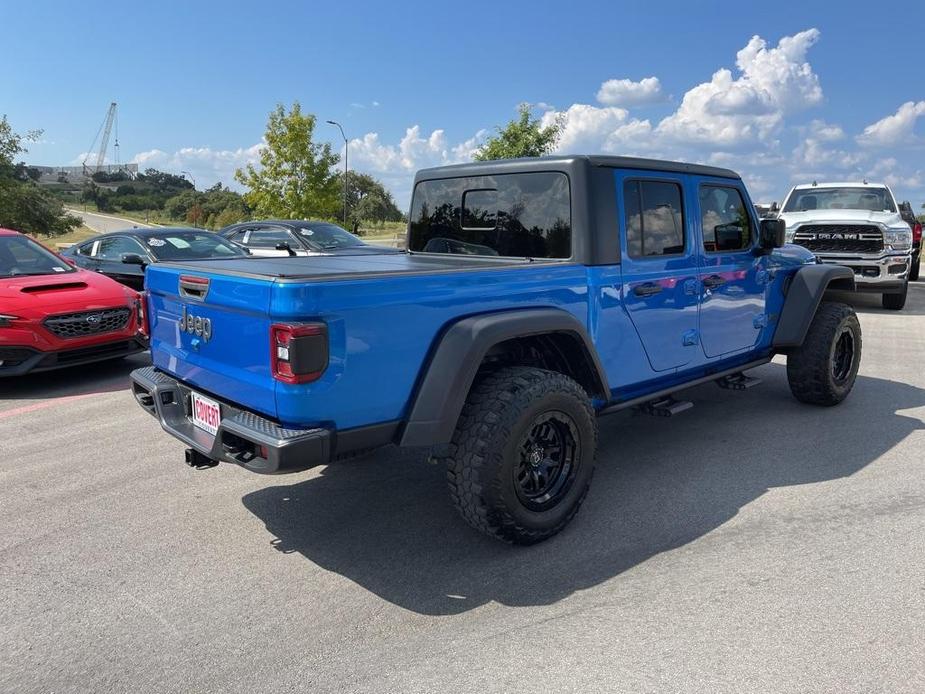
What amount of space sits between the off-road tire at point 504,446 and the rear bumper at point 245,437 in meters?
0.63

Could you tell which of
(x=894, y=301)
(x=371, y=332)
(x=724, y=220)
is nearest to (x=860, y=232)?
(x=894, y=301)

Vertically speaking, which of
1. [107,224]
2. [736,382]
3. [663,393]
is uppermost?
[107,224]

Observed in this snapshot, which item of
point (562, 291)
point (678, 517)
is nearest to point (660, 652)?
point (678, 517)

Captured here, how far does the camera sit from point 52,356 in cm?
634

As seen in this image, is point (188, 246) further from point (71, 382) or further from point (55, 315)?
point (55, 315)

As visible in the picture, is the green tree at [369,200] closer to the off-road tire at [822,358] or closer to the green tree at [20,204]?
the green tree at [20,204]

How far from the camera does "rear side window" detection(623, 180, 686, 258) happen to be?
3.90m

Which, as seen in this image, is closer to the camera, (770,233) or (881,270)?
(770,233)

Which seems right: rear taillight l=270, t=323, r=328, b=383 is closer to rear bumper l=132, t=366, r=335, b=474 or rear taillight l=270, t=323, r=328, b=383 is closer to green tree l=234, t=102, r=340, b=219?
rear bumper l=132, t=366, r=335, b=474

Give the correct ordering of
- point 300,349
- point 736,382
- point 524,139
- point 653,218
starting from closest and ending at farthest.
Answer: point 300,349
point 653,218
point 736,382
point 524,139

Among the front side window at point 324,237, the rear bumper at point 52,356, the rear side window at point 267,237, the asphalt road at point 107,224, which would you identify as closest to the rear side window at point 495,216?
the rear bumper at point 52,356

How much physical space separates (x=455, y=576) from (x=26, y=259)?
21.1ft

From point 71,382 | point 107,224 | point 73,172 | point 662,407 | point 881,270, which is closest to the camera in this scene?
point 662,407

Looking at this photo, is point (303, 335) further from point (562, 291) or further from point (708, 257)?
point (708, 257)
